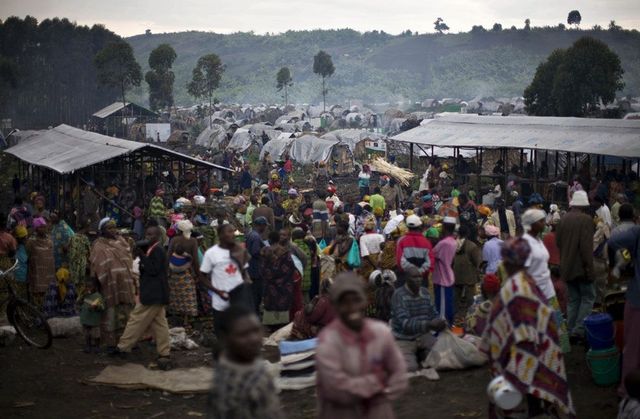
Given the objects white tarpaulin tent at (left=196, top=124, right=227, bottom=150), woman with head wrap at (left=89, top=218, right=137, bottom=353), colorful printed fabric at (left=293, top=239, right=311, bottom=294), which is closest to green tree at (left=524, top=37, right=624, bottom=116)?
white tarpaulin tent at (left=196, top=124, right=227, bottom=150)

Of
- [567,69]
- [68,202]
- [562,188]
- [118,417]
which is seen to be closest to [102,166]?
[68,202]

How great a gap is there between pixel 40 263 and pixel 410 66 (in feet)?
365

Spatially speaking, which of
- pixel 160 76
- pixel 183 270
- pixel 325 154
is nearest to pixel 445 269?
pixel 183 270

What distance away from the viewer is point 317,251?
37.6ft

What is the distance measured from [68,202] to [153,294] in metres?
12.5

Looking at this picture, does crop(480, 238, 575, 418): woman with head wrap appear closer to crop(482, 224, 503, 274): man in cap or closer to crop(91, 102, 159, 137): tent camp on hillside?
crop(482, 224, 503, 274): man in cap

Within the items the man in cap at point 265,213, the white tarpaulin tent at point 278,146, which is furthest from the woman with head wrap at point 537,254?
the white tarpaulin tent at point 278,146

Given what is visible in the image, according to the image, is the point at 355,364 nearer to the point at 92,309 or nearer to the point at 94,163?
the point at 92,309

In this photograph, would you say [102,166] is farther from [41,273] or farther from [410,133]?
[410,133]

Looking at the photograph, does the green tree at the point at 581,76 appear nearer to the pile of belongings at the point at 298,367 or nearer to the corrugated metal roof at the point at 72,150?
the corrugated metal roof at the point at 72,150

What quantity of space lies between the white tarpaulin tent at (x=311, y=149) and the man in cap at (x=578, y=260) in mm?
25946

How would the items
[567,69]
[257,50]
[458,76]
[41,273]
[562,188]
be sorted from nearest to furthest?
[41,273], [562,188], [567,69], [458,76], [257,50]

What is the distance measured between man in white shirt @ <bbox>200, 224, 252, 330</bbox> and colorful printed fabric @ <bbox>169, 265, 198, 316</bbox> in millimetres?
2616

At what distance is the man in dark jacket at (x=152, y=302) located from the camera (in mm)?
8766
